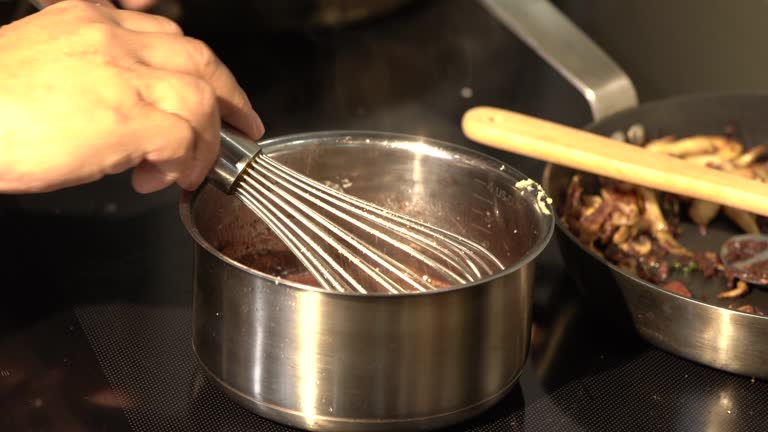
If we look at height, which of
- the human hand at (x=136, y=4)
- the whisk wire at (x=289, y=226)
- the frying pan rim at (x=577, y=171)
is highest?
the human hand at (x=136, y=4)

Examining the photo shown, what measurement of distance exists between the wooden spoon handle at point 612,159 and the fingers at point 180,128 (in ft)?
0.85

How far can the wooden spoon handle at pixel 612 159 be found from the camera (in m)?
0.77

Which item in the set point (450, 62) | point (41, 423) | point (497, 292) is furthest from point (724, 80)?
point (41, 423)

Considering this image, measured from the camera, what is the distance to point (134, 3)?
2.50 feet

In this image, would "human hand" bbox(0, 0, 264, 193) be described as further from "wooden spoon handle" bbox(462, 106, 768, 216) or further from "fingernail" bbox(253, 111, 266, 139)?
"wooden spoon handle" bbox(462, 106, 768, 216)

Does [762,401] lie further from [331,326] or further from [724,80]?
[724,80]

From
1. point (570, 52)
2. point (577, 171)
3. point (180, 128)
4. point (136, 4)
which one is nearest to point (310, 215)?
point (180, 128)

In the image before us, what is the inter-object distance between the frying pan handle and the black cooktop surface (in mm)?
19

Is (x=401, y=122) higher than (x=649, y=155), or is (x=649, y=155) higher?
(x=649, y=155)

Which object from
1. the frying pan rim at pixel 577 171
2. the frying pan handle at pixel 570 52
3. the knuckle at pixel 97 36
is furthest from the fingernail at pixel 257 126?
the frying pan handle at pixel 570 52

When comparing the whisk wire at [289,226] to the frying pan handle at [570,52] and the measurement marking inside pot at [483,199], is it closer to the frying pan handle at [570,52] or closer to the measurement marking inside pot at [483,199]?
the measurement marking inside pot at [483,199]

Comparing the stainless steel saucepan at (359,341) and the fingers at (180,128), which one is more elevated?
the fingers at (180,128)

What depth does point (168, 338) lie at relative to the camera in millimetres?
752

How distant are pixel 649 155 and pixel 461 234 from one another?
0.52ft
